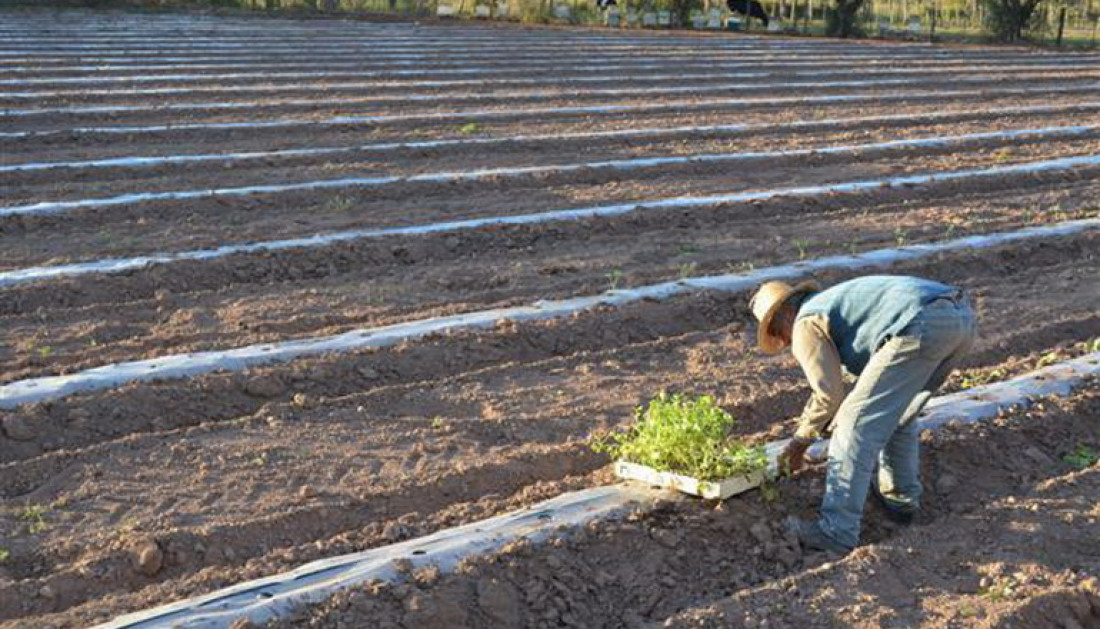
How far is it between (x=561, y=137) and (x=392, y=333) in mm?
6848

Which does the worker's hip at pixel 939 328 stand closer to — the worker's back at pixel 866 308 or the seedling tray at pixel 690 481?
the worker's back at pixel 866 308

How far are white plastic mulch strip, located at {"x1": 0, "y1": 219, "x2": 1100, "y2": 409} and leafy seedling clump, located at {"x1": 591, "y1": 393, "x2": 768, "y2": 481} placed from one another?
2121mm

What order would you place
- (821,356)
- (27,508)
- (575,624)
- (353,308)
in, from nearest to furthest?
(575,624), (821,356), (27,508), (353,308)

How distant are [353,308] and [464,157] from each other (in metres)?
5.22

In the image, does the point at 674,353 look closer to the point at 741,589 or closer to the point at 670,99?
the point at 741,589

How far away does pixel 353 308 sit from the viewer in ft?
24.7

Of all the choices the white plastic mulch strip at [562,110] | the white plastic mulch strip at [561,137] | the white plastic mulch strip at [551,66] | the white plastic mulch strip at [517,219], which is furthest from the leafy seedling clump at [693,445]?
the white plastic mulch strip at [551,66]

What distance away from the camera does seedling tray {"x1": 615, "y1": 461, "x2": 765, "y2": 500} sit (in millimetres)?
4789

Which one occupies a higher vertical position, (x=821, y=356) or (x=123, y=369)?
(x=821, y=356)

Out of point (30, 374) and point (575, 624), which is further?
point (30, 374)

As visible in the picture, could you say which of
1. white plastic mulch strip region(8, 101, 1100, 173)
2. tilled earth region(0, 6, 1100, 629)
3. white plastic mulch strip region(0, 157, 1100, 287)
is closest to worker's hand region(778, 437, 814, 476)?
tilled earth region(0, 6, 1100, 629)

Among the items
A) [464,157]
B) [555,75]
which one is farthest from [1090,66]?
[464,157]

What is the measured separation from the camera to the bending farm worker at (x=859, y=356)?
446cm

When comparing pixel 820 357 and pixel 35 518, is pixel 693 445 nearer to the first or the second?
pixel 820 357
